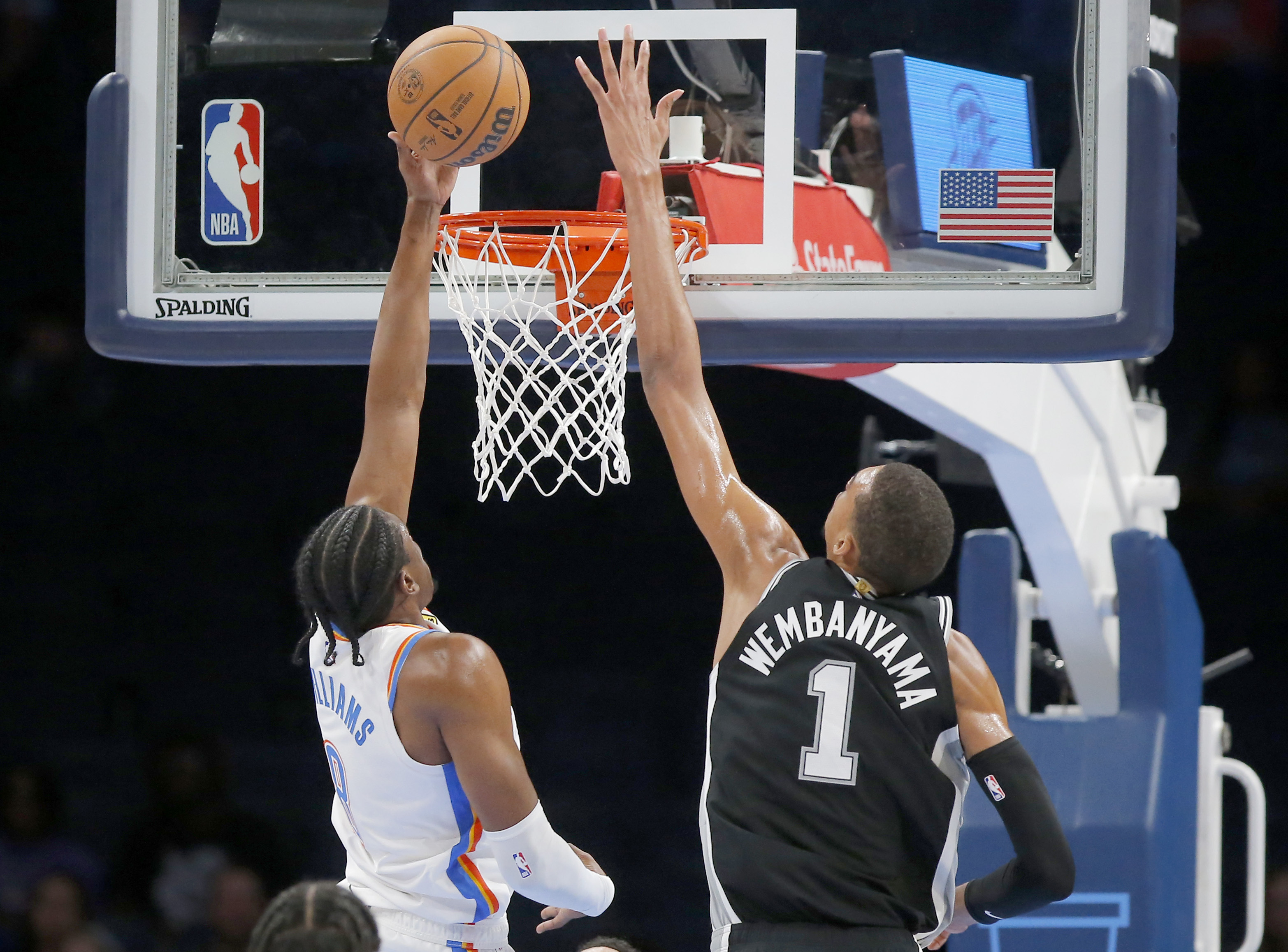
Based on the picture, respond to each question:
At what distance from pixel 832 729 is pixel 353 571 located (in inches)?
31.7

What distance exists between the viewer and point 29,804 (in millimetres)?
7152

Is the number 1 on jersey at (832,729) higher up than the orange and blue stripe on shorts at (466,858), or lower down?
higher up

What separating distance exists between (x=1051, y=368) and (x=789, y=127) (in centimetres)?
155

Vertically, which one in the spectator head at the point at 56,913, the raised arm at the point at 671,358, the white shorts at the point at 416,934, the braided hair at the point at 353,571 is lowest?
the spectator head at the point at 56,913

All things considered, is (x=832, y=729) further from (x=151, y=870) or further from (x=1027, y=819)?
(x=151, y=870)

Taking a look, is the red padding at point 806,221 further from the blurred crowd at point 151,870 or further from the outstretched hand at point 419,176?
the blurred crowd at point 151,870

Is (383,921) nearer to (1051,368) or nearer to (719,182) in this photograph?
(719,182)

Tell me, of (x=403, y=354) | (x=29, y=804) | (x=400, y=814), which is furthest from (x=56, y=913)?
A: (x=400, y=814)

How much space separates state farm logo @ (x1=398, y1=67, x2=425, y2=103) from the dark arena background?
15.2 feet

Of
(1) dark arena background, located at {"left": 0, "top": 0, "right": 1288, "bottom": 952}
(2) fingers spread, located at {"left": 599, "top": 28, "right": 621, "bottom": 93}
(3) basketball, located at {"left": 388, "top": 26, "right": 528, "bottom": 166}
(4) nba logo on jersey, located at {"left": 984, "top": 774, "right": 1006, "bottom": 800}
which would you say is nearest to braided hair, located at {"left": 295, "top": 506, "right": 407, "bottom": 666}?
(3) basketball, located at {"left": 388, "top": 26, "right": 528, "bottom": 166}

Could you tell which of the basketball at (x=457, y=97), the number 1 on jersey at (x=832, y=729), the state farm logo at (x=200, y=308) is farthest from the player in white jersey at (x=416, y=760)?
the state farm logo at (x=200, y=308)

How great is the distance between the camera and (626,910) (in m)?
7.08

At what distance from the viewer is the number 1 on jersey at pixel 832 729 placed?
2.27m

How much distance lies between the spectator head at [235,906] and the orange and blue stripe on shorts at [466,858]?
4555 mm
